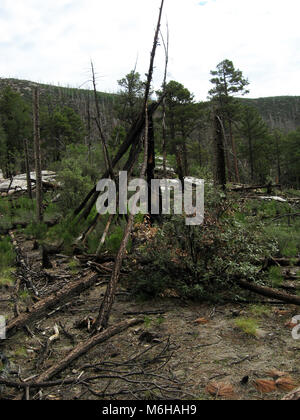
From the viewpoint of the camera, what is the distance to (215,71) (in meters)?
27.2

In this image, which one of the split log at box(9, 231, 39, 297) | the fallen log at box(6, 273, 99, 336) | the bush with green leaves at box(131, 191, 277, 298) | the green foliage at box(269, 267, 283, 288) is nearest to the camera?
the fallen log at box(6, 273, 99, 336)

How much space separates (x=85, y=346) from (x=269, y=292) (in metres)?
2.49

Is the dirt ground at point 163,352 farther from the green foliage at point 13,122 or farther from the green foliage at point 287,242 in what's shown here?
the green foliage at point 13,122

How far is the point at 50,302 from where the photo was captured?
4527 mm

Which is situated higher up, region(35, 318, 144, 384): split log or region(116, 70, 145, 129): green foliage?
region(116, 70, 145, 129): green foliage

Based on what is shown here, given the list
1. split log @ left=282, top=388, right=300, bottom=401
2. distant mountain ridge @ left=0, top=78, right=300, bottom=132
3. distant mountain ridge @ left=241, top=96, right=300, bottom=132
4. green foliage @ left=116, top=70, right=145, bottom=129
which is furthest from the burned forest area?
distant mountain ridge @ left=241, top=96, right=300, bottom=132

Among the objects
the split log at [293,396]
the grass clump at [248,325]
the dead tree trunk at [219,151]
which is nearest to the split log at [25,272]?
the grass clump at [248,325]

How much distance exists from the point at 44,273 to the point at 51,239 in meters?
2.63

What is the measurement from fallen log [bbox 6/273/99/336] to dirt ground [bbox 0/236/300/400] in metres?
0.10

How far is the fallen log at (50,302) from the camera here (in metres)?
3.93

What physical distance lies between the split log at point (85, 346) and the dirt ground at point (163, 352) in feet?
0.19

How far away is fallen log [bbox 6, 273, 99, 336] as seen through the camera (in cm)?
393

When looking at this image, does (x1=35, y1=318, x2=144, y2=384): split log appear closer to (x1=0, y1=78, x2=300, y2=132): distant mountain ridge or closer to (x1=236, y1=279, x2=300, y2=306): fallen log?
(x1=236, y1=279, x2=300, y2=306): fallen log

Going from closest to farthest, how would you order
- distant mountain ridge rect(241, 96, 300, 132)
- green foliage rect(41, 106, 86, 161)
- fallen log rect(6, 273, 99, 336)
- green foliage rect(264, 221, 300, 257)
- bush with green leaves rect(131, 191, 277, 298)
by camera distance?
fallen log rect(6, 273, 99, 336) → bush with green leaves rect(131, 191, 277, 298) → green foliage rect(264, 221, 300, 257) → green foliage rect(41, 106, 86, 161) → distant mountain ridge rect(241, 96, 300, 132)
